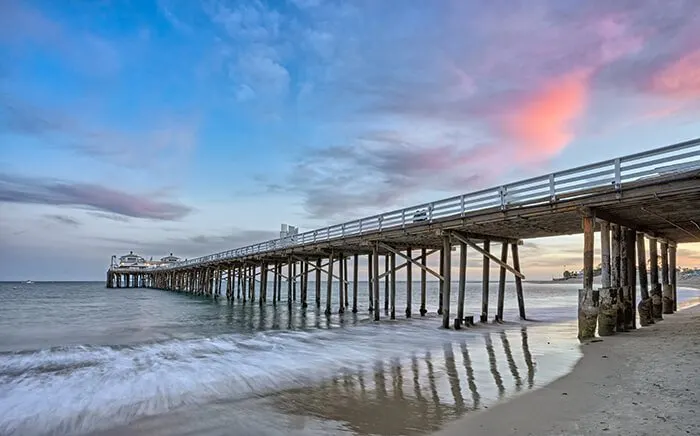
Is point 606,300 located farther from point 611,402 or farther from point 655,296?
point 655,296

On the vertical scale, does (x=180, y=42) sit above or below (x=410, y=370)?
above

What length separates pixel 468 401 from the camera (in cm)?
652

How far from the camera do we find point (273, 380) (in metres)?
8.84

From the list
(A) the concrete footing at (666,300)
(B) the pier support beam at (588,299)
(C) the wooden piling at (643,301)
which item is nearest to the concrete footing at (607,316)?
(B) the pier support beam at (588,299)

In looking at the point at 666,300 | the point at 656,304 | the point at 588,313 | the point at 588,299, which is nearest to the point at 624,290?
the point at 588,313

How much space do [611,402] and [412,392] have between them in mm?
2983

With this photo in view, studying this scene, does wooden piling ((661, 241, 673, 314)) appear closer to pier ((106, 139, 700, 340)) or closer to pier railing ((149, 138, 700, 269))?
pier ((106, 139, 700, 340))

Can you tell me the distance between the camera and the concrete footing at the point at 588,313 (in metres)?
11.3

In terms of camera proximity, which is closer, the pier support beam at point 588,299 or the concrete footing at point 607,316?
the pier support beam at point 588,299

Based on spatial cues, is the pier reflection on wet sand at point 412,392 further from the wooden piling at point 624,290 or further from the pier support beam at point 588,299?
the wooden piling at point 624,290

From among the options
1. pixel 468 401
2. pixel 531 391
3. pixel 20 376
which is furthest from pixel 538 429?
pixel 20 376

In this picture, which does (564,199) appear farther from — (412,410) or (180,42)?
(180,42)

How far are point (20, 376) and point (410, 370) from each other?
9.27 m

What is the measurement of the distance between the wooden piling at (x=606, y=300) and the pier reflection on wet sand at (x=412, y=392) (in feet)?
8.60
